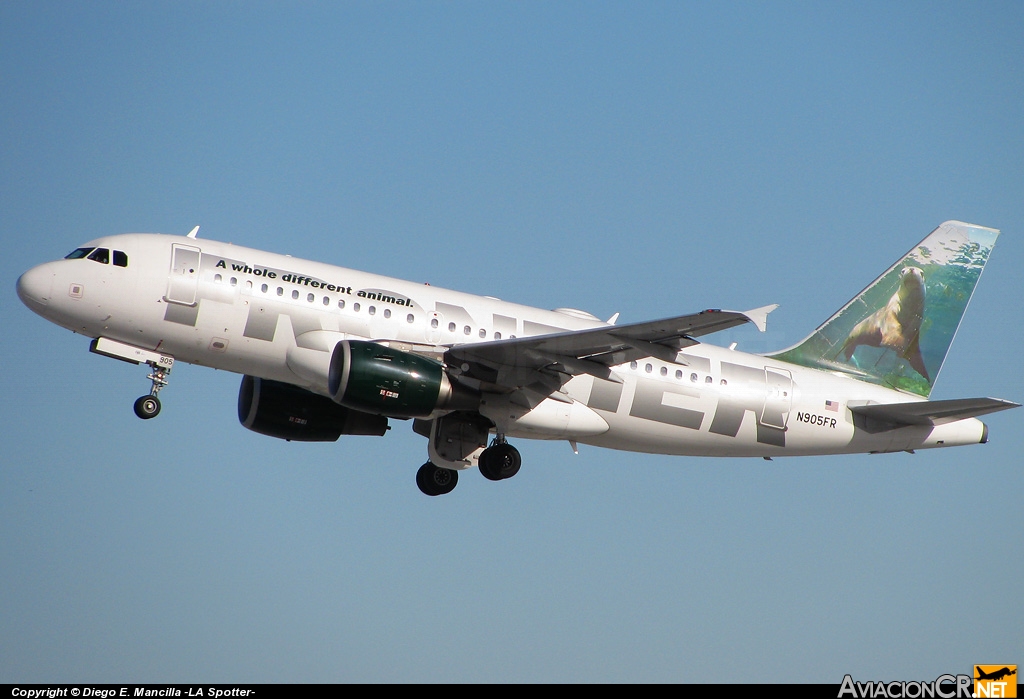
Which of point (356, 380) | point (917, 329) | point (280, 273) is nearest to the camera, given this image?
point (356, 380)

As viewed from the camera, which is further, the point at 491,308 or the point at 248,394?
the point at 248,394

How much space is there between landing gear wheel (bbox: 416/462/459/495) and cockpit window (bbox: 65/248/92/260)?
11.3m

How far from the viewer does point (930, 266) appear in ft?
129

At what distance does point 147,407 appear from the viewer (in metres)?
30.8

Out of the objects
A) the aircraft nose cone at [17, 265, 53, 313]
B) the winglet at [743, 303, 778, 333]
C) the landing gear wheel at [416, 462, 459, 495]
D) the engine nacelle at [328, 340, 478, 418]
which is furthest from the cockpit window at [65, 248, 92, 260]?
the winglet at [743, 303, 778, 333]

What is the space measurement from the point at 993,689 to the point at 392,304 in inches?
657

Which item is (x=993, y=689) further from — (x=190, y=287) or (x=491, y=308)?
(x=190, y=287)

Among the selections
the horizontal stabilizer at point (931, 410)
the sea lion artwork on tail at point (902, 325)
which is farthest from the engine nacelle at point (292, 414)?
the sea lion artwork on tail at point (902, 325)

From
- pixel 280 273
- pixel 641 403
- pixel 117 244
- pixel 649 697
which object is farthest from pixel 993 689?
pixel 117 244

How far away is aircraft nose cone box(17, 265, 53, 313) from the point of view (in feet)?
99.0

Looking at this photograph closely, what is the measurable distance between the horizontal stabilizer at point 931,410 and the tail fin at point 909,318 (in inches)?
69.8

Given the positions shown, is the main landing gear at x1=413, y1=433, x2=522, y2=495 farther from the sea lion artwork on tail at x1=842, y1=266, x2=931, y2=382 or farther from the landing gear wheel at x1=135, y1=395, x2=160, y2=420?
the sea lion artwork on tail at x1=842, y1=266, x2=931, y2=382

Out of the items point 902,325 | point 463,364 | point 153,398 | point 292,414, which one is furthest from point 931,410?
point 153,398

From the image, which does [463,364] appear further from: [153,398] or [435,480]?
[153,398]
